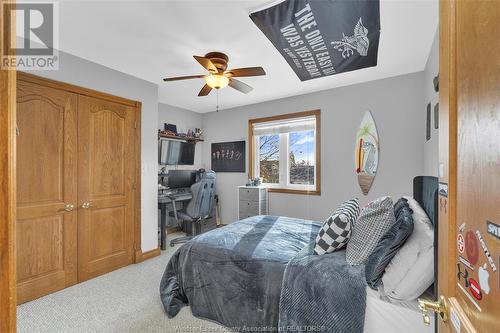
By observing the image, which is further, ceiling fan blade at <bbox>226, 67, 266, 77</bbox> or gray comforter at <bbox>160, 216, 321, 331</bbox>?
ceiling fan blade at <bbox>226, 67, 266, 77</bbox>

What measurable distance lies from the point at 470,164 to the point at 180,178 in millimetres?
4507

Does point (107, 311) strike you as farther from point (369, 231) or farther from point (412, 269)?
point (412, 269)

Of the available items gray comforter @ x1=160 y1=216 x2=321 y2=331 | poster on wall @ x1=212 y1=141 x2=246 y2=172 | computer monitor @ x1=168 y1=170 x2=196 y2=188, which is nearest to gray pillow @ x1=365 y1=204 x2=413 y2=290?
gray comforter @ x1=160 y1=216 x2=321 y2=331

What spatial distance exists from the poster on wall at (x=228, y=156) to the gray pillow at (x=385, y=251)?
350cm

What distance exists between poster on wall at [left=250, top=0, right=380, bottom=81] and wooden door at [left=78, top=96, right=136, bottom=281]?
2.16 meters

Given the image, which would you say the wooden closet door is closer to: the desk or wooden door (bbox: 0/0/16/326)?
the desk

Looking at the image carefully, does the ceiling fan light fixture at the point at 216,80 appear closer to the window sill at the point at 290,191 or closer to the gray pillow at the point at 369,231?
the gray pillow at the point at 369,231

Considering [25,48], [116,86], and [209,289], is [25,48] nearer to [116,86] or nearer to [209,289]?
[116,86]

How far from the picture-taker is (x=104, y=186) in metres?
2.94

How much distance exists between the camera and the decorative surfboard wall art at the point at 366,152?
11.0ft

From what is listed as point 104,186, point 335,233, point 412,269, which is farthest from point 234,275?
point 104,186

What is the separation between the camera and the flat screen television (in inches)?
172

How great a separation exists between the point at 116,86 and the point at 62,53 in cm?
61

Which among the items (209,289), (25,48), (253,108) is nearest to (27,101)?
(25,48)
